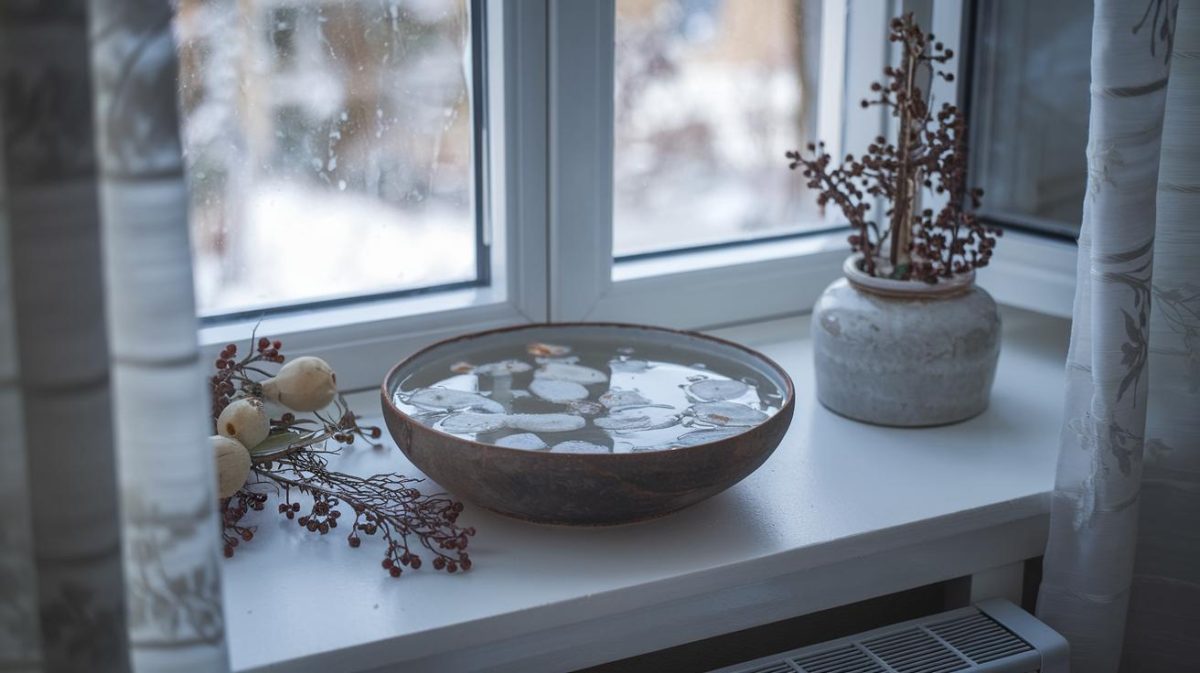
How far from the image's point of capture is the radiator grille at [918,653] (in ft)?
3.73

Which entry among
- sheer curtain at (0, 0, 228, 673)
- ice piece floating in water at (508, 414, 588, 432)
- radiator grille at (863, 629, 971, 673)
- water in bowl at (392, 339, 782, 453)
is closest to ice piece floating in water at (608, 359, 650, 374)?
water in bowl at (392, 339, 782, 453)

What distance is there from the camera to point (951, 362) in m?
1.32

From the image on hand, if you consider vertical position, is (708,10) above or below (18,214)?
above

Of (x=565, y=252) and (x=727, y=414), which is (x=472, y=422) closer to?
(x=727, y=414)

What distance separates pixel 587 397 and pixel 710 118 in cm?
53

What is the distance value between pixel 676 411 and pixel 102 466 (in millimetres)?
581

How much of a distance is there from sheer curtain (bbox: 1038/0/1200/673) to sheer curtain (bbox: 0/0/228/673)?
30.9 inches

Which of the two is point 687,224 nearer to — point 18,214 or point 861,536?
point 861,536

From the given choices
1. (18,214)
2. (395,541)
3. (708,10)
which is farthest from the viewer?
(708,10)

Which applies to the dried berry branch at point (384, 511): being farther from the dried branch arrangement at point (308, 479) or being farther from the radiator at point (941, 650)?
the radiator at point (941, 650)

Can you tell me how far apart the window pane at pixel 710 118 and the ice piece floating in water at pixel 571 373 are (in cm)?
33

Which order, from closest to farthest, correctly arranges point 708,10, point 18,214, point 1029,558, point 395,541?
1. point 18,214
2. point 395,541
3. point 1029,558
4. point 708,10

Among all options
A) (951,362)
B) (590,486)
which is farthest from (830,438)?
(590,486)

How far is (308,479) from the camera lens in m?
1.17
